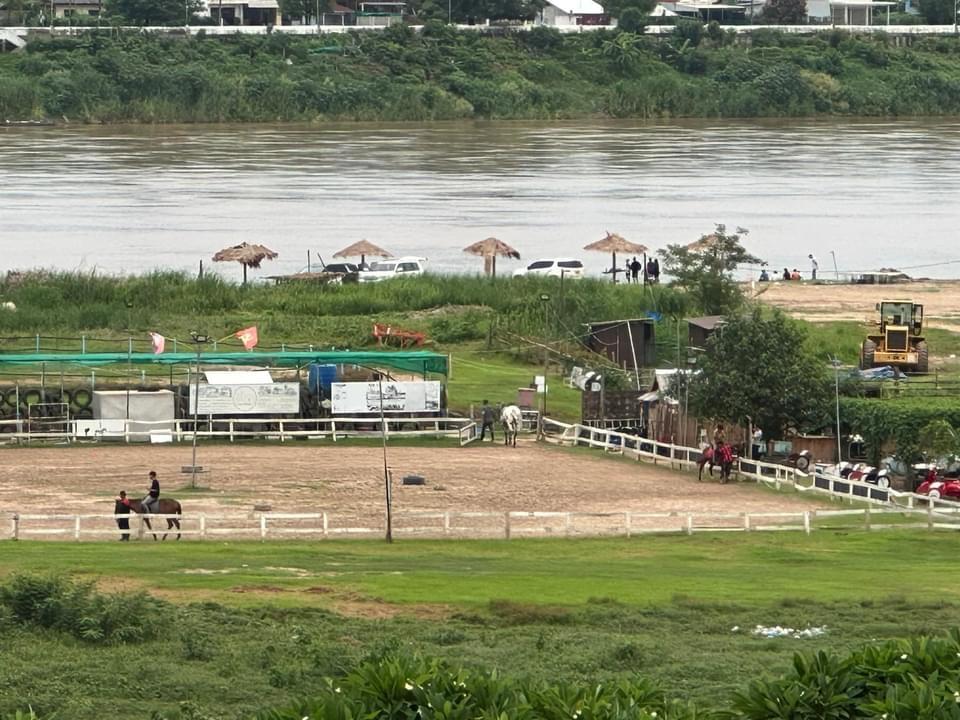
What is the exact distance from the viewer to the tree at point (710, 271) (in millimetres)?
53938

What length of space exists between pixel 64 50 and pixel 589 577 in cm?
11429

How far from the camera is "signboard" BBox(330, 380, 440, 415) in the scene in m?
42.2

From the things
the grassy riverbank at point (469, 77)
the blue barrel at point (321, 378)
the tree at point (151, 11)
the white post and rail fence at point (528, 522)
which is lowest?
the white post and rail fence at point (528, 522)

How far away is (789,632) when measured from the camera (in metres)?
23.5

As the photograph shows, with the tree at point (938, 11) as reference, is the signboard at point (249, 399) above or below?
below

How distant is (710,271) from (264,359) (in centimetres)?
1464

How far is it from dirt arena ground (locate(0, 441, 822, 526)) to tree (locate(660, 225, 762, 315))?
45.4 feet

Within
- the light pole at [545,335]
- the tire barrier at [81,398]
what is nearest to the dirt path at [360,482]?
the tire barrier at [81,398]

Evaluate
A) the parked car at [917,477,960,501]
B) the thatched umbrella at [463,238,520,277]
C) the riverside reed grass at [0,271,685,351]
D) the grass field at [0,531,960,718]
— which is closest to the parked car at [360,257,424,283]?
the thatched umbrella at [463,238,520,277]

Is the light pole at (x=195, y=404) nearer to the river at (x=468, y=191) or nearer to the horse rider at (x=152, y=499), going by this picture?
the horse rider at (x=152, y=499)

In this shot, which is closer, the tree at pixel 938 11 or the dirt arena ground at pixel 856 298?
the dirt arena ground at pixel 856 298

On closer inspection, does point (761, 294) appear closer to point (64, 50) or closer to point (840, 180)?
point (840, 180)

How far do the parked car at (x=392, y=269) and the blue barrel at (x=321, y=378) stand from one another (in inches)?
741

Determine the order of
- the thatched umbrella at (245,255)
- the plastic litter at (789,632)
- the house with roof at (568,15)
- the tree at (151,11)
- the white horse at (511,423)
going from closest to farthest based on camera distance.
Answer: the plastic litter at (789,632) → the white horse at (511,423) → the thatched umbrella at (245,255) → the tree at (151,11) → the house with roof at (568,15)
